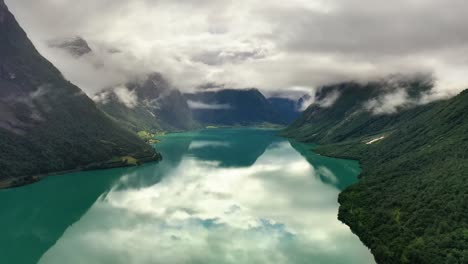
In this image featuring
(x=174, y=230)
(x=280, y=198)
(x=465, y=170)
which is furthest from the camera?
(x=280, y=198)

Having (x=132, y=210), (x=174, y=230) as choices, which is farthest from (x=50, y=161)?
(x=174, y=230)

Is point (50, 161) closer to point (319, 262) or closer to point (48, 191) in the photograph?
point (48, 191)

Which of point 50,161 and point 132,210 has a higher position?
point 50,161

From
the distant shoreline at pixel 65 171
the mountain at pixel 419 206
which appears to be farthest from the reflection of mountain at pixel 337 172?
the distant shoreline at pixel 65 171

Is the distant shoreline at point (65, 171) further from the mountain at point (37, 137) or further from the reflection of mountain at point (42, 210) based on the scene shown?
the reflection of mountain at point (42, 210)

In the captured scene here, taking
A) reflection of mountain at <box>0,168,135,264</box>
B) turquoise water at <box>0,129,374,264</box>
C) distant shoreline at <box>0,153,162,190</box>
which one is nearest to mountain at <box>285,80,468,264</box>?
turquoise water at <box>0,129,374,264</box>

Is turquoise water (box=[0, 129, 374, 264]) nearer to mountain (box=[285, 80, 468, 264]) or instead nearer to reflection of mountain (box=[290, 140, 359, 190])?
reflection of mountain (box=[290, 140, 359, 190])
